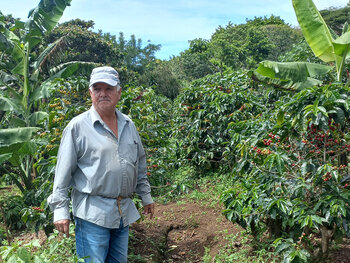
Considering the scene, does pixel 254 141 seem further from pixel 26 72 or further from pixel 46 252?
pixel 26 72

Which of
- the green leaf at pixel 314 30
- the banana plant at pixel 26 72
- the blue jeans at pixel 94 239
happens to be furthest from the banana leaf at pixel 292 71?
the banana plant at pixel 26 72

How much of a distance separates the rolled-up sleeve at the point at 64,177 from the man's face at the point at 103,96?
265 mm

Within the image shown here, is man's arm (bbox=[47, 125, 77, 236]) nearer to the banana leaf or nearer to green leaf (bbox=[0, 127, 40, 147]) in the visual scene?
green leaf (bbox=[0, 127, 40, 147])

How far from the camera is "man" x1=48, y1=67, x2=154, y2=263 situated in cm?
247

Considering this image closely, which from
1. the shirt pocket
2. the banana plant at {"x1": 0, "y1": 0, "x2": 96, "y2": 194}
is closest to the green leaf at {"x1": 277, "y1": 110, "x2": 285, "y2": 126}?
the shirt pocket

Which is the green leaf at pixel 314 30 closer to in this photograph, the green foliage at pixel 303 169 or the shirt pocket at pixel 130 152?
the green foliage at pixel 303 169

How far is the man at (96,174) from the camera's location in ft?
8.11

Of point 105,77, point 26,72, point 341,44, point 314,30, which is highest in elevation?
point 314,30

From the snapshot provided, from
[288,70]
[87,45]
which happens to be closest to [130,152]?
[288,70]

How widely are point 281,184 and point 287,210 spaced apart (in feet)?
0.87

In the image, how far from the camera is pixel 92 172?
2.47 meters

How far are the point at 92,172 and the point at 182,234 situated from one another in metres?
3.09

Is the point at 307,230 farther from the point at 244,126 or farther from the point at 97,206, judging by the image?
the point at 97,206

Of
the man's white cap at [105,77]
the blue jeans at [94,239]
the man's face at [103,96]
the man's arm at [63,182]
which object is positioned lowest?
the blue jeans at [94,239]
